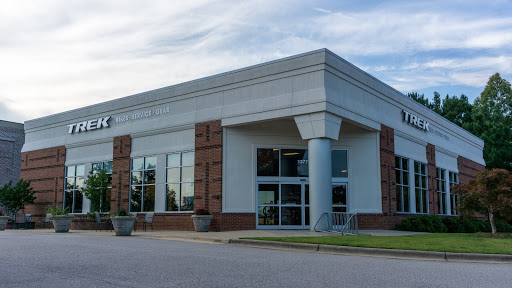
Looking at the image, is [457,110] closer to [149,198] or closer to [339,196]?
[339,196]

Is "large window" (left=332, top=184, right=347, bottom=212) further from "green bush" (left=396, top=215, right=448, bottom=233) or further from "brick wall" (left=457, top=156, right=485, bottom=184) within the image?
"brick wall" (left=457, top=156, right=485, bottom=184)

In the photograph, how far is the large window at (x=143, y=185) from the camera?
26281mm

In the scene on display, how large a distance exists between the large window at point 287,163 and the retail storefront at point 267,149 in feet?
0.16

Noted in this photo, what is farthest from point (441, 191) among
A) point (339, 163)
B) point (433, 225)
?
point (339, 163)

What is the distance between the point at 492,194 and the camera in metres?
19.0

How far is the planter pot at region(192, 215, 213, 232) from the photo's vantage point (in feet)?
72.4

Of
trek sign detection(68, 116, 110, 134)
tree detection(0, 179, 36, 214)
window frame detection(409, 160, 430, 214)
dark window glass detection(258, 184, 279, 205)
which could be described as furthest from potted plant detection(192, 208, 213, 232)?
tree detection(0, 179, 36, 214)

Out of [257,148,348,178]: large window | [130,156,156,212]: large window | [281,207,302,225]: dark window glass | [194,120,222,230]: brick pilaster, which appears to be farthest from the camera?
[130,156,156,212]: large window

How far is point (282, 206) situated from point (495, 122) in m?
34.4

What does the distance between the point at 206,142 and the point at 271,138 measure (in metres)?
3.09

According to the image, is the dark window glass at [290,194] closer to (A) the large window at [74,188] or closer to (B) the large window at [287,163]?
(B) the large window at [287,163]

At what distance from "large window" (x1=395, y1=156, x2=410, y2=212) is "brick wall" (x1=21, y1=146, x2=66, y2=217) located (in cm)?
1947

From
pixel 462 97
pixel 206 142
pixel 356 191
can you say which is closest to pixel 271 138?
pixel 206 142

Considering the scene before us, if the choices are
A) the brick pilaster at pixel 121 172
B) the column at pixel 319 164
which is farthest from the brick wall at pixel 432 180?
the brick pilaster at pixel 121 172
